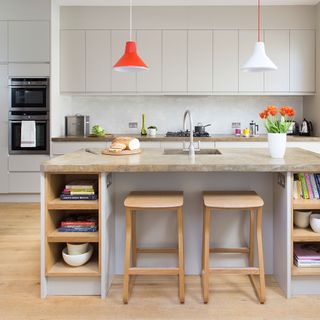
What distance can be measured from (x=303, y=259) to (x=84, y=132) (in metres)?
3.56

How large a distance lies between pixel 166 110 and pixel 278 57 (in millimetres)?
1678

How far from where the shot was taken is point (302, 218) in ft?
8.63

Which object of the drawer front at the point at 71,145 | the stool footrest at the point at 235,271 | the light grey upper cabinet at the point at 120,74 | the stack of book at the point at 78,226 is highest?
the light grey upper cabinet at the point at 120,74

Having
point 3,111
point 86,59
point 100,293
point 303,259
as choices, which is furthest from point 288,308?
point 3,111

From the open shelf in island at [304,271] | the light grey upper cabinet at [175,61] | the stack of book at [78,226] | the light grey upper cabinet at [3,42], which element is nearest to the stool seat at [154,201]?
the stack of book at [78,226]

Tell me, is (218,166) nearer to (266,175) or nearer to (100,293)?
(266,175)

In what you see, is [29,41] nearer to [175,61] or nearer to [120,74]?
[120,74]

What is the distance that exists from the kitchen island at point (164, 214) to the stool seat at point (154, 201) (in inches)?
7.1

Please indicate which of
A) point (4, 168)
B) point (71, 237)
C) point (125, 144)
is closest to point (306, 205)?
point (125, 144)

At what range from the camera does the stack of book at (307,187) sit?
8.54ft

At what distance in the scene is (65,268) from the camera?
2598 mm

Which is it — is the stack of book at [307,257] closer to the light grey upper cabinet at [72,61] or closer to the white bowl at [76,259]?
the white bowl at [76,259]

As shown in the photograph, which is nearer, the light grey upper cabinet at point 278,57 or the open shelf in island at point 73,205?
the open shelf in island at point 73,205

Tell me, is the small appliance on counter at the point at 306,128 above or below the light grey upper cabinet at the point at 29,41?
below
